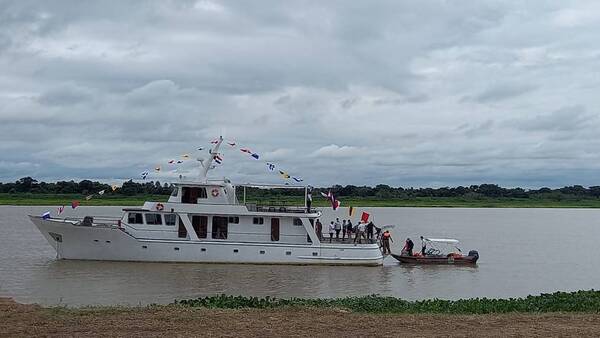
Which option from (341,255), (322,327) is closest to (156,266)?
(341,255)

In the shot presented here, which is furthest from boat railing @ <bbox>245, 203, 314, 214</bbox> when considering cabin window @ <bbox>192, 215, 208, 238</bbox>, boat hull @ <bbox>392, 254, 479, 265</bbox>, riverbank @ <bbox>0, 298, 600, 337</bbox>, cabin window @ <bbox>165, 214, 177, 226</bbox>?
riverbank @ <bbox>0, 298, 600, 337</bbox>

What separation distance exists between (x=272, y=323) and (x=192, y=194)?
66.0 ft

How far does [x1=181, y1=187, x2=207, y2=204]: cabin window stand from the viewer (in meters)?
32.1

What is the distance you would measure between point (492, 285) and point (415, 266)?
6.12 metres

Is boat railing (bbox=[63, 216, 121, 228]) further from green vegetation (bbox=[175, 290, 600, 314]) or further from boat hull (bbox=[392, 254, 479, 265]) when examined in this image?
green vegetation (bbox=[175, 290, 600, 314])

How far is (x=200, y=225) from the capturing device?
105 feet

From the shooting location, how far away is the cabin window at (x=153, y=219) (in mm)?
31625

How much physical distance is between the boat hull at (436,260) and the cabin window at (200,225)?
31.1ft

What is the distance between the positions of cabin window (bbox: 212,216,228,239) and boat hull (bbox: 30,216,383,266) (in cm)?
61

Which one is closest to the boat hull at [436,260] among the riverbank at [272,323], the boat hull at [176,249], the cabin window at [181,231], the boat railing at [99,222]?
the boat hull at [176,249]

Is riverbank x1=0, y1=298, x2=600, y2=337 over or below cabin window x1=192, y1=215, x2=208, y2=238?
below

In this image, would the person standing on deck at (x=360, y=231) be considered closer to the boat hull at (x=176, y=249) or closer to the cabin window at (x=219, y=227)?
the boat hull at (x=176, y=249)

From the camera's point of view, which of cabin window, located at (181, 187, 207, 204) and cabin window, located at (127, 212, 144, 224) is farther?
cabin window, located at (181, 187, 207, 204)

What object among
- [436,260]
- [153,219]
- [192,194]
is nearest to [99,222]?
[153,219]
